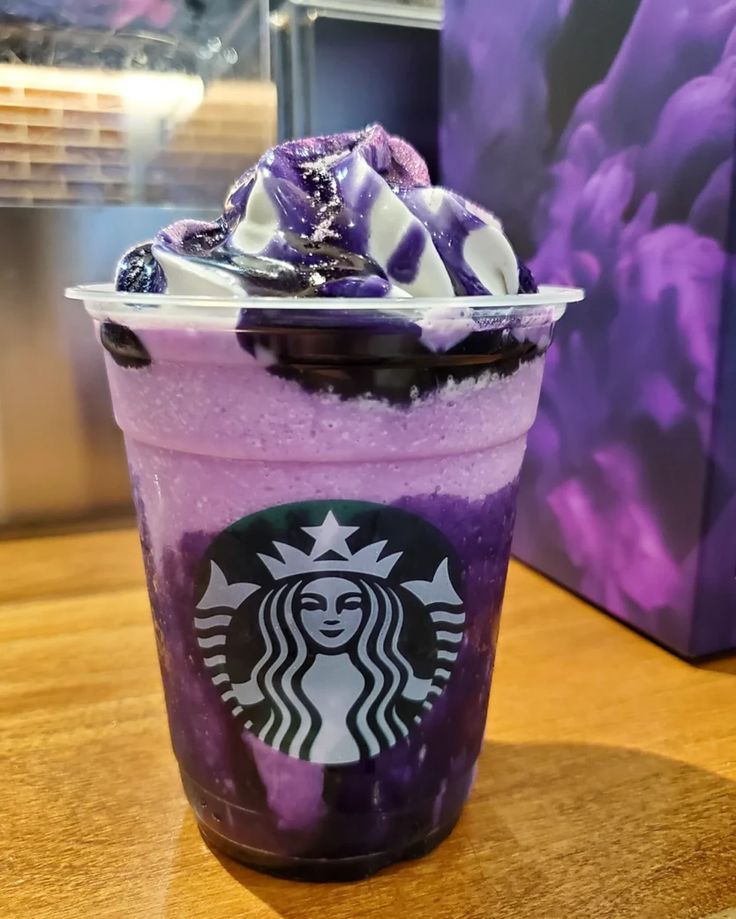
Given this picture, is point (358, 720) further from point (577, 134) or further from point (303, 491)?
point (577, 134)

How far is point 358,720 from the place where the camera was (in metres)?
0.47

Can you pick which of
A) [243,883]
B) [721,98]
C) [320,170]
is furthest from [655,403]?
[243,883]

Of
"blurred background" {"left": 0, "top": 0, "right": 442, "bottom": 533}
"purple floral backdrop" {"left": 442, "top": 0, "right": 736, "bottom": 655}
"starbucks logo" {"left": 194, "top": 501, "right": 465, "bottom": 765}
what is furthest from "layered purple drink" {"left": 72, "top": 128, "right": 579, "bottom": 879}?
"blurred background" {"left": 0, "top": 0, "right": 442, "bottom": 533}

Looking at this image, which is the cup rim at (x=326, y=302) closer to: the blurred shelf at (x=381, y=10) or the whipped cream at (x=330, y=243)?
the whipped cream at (x=330, y=243)

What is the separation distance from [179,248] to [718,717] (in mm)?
514

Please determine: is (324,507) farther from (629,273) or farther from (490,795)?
(629,273)

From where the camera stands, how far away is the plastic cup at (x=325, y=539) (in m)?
0.42

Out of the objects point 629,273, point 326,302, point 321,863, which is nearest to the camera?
point 326,302

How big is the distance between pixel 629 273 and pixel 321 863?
53cm

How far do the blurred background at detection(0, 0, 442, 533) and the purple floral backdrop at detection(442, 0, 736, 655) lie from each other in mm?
213

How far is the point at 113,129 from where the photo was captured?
103cm

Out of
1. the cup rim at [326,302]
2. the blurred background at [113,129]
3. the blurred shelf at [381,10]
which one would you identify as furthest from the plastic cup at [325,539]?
the blurred shelf at [381,10]

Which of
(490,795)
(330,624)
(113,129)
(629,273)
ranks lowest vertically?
(490,795)

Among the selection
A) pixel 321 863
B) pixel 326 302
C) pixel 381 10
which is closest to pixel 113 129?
pixel 381 10
